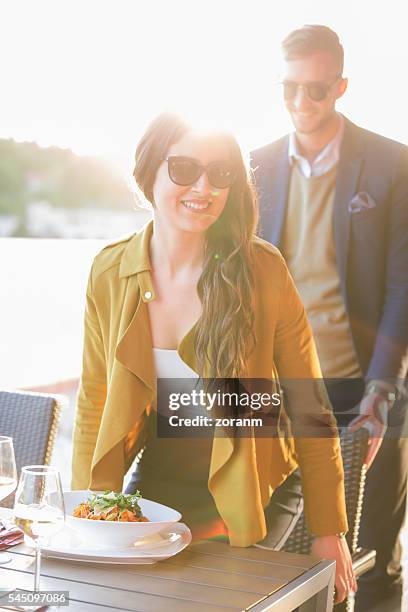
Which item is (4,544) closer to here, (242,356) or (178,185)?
(242,356)

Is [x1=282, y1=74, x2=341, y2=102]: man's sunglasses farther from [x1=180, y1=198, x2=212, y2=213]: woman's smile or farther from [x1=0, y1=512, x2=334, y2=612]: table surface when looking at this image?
[x1=0, y1=512, x2=334, y2=612]: table surface

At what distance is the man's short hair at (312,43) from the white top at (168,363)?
3.70 feet

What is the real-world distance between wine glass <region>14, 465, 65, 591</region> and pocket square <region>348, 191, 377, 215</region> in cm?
155

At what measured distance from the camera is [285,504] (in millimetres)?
2096

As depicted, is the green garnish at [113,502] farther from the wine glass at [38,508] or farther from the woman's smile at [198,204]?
the woman's smile at [198,204]

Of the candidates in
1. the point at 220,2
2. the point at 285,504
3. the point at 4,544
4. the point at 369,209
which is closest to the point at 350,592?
the point at 285,504

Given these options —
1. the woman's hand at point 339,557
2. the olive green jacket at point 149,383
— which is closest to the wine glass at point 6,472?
the olive green jacket at point 149,383

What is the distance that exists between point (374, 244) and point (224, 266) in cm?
72

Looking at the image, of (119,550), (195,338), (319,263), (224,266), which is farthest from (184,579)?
(319,263)

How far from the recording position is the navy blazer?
2662 millimetres

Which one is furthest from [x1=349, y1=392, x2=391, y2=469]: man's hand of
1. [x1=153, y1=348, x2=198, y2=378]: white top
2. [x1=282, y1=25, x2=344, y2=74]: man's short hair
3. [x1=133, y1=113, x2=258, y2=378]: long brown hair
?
[x1=282, y1=25, x2=344, y2=74]: man's short hair

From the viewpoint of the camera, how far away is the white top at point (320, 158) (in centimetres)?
274

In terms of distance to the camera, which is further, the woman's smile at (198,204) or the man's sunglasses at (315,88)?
the man's sunglasses at (315,88)

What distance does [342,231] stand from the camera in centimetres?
270
